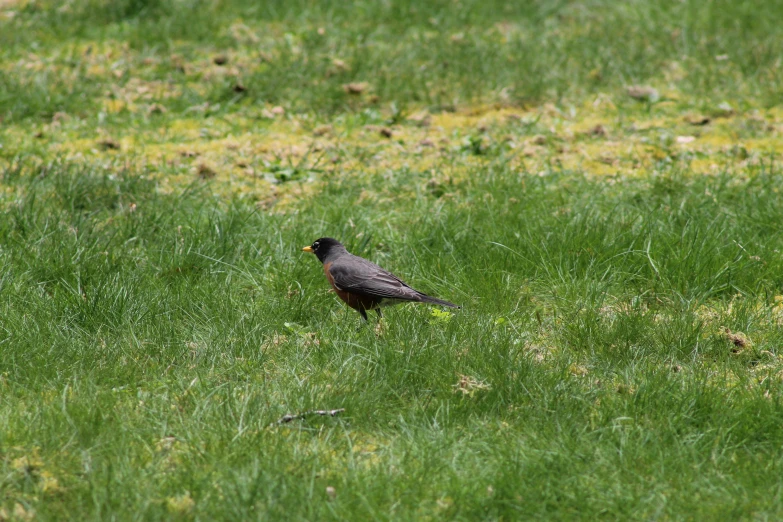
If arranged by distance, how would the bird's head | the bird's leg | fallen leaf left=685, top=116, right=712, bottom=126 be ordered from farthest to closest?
fallen leaf left=685, top=116, right=712, bottom=126
the bird's head
the bird's leg

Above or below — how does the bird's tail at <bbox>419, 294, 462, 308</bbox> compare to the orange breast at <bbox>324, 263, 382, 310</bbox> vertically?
above

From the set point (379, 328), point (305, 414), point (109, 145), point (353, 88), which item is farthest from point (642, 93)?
point (305, 414)

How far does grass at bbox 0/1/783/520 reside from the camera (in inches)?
139

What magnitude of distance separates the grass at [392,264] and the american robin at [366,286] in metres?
0.12

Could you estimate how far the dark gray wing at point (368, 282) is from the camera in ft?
16.4

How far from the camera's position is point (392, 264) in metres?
5.78

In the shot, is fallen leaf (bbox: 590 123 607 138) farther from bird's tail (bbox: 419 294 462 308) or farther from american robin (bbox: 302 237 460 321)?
bird's tail (bbox: 419 294 462 308)

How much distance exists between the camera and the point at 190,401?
4.00 m

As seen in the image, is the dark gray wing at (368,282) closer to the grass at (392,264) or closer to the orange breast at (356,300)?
the orange breast at (356,300)

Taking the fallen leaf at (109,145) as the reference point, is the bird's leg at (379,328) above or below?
below

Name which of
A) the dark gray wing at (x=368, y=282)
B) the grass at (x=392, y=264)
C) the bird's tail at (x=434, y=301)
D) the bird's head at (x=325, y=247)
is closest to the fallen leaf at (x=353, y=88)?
the grass at (x=392, y=264)

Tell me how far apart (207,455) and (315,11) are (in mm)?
7521

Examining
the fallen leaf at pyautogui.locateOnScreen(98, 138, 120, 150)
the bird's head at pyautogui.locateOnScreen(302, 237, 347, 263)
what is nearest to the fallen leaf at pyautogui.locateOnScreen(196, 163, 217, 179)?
the fallen leaf at pyautogui.locateOnScreen(98, 138, 120, 150)

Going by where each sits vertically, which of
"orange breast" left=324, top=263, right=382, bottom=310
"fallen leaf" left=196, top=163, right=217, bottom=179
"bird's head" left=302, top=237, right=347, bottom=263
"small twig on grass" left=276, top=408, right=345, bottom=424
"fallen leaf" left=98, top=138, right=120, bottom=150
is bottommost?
"orange breast" left=324, top=263, right=382, bottom=310
